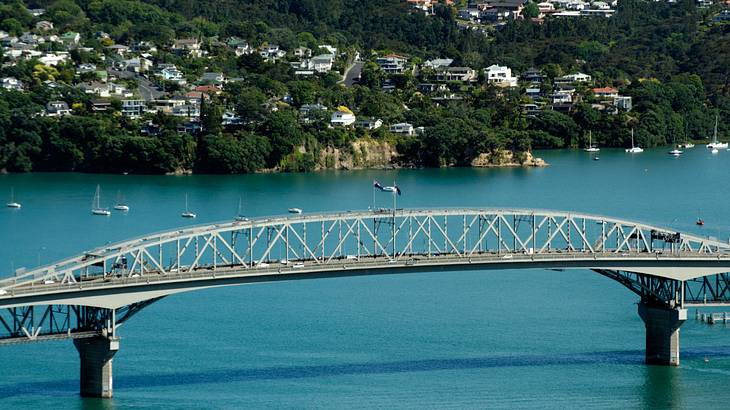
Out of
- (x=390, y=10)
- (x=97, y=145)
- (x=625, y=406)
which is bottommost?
(x=625, y=406)

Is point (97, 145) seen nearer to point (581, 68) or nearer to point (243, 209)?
point (243, 209)

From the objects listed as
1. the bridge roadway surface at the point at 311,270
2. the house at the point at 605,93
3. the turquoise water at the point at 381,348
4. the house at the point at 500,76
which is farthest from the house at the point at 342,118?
the bridge roadway surface at the point at 311,270

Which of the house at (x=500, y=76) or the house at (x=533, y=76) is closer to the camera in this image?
the house at (x=500, y=76)

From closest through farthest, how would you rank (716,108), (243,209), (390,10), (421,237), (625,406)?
1. (625,406)
2. (421,237)
3. (243,209)
4. (716,108)
5. (390,10)

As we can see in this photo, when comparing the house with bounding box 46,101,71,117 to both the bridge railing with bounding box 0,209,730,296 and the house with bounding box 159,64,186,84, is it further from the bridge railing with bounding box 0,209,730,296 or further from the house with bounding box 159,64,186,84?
the bridge railing with bounding box 0,209,730,296

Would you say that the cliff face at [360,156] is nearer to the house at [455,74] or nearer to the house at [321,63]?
the house at [321,63]

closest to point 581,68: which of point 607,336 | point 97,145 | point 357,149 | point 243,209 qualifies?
point 357,149

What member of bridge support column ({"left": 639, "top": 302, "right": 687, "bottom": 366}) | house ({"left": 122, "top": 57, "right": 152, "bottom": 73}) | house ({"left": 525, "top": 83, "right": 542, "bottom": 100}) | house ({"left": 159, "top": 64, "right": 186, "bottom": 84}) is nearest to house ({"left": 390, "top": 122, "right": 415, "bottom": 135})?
house ({"left": 159, "top": 64, "right": 186, "bottom": 84})

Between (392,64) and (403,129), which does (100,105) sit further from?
(392,64)

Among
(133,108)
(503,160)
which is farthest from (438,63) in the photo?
(133,108)
